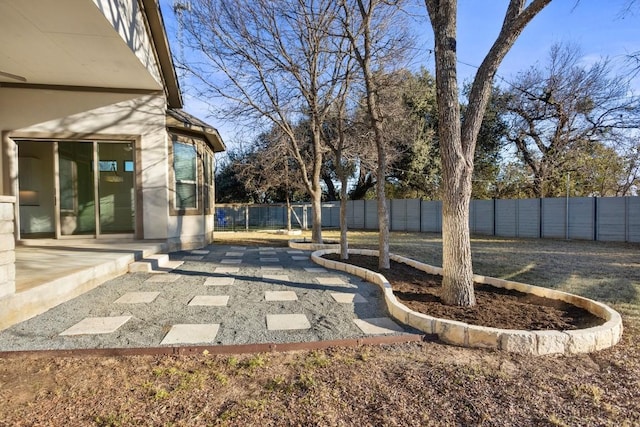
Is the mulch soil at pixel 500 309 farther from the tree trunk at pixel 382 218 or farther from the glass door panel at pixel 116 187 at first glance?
the glass door panel at pixel 116 187

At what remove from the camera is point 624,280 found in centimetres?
564

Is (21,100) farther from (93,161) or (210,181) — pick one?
(210,181)

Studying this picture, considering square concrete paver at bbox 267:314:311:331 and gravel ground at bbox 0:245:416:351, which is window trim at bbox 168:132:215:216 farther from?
square concrete paver at bbox 267:314:311:331

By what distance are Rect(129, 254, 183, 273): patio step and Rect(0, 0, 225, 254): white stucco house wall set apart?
161 centimetres

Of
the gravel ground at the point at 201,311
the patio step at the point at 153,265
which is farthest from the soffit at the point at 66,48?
the gravel ground at the point at 201,311

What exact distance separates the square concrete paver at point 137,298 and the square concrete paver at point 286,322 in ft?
5.26

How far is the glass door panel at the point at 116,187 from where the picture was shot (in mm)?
7723

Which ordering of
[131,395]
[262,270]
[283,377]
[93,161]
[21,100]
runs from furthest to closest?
[93,161] < [21,100] < [262,270] < [283,377] < [131,395]

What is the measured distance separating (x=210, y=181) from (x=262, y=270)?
5.52 metres

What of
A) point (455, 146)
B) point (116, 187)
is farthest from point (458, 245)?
point (116, 187)

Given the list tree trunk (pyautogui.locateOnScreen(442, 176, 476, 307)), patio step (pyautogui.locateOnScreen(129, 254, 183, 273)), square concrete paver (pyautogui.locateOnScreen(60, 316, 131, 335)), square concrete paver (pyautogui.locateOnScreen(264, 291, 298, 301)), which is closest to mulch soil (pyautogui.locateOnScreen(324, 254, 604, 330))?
tree trunk (pyautogui.locateOnScreen(442, 176, 476, 307))

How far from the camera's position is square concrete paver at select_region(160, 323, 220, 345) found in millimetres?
2964

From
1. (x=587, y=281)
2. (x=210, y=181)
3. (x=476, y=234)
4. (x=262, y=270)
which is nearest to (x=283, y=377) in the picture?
(x=262, y=270)

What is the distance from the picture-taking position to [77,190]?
7.67 meters
